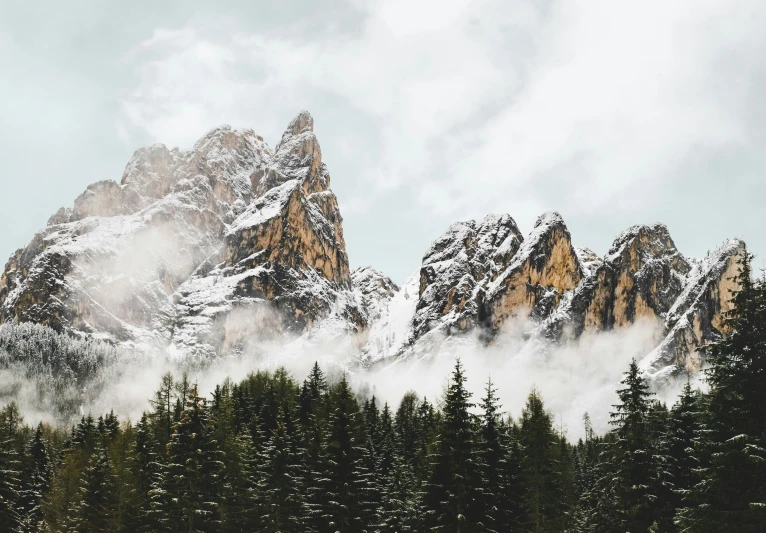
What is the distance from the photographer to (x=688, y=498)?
2364 cm

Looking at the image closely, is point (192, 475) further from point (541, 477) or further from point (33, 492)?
point (33, 492)

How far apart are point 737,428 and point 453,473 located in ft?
46.3

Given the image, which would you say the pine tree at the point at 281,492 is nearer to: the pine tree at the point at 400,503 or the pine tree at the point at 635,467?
the pine tree at the point at 400,503

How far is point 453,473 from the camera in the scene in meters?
32.7

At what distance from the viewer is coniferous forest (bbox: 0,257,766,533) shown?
74.5 feet

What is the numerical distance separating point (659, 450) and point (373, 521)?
1605 cm

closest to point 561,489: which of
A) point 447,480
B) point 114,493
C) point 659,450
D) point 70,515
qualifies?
point 659,450

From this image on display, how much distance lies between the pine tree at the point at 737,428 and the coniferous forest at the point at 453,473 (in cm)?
4

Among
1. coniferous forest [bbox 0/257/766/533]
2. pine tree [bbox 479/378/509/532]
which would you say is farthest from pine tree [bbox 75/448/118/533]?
pine tree [bbox 479/378/509/532]

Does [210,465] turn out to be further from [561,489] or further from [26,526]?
[26,526]

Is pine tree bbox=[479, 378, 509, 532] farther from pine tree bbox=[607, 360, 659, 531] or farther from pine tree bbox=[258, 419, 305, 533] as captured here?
pine tree bbox=[258, 419, 305, 533]

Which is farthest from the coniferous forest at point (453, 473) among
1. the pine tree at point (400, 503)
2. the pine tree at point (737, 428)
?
the pine tree at point (400, 503)

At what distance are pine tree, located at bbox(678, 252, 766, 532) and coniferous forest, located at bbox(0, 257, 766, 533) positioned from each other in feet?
0.15

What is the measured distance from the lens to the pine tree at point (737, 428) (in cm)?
2134
